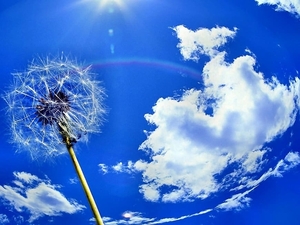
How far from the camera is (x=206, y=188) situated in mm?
31000

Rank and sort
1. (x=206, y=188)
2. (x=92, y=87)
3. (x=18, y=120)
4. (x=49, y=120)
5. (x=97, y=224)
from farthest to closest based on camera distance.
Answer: (x=206, y=188)
(x=92, y=87)
(x=18, y=120)
(x=49, y=120)
(x=97, y=224)

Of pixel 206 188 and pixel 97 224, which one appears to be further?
pixel 206 188

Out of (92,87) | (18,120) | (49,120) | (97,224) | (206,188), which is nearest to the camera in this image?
(97,224)

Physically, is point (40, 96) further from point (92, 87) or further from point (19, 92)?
point (92, 87)

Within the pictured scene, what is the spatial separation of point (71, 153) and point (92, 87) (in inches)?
121

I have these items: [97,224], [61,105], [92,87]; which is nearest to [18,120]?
[61,105]

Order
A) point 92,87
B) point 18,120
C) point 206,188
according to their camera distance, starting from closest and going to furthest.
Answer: point 18,120 < point 92,87 < point 206,188

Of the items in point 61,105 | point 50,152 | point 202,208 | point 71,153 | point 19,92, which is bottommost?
point 71,153

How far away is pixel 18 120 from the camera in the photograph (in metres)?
10.6

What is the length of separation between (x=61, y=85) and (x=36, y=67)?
1.53m

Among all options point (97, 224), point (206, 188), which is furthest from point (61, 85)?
point (206, 188)

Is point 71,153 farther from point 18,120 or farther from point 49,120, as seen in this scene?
point 18,120

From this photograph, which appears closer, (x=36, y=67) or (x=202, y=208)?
(x=36, y=67)

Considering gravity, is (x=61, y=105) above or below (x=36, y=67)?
below
